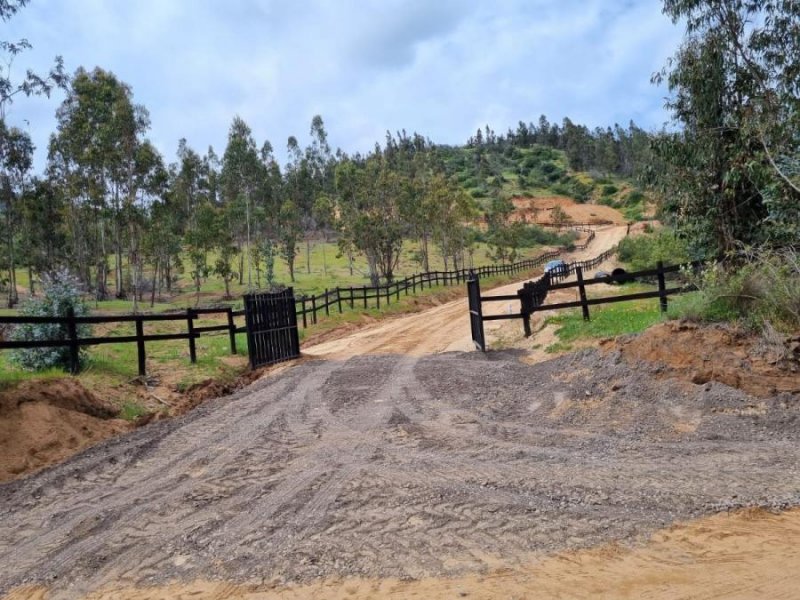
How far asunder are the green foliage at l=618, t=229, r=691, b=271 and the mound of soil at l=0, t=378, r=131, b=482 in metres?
14.6

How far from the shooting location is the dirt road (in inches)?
144

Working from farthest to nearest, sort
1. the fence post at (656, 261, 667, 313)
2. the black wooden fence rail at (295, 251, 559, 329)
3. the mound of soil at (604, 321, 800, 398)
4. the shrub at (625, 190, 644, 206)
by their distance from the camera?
the shrub at (625, 190, 644, 206)
the black wooden fence rail at (295, 251, 559, 329)
the fence post at (656, 261, 667, 313)
the mound of soil at (604, 321, 800, 398)

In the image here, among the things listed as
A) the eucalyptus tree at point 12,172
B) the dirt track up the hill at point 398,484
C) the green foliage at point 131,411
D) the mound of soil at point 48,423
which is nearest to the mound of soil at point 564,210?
the eucalyptus tree at point 12,172

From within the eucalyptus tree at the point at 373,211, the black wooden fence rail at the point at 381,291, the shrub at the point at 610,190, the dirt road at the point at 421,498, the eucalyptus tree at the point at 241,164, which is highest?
the shrub at the point at 610,190

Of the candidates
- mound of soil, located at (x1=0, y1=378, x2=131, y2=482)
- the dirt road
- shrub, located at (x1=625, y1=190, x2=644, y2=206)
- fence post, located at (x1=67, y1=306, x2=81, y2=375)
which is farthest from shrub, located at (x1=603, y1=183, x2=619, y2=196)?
mound of soil, located at (x1=0, y1=378, x2=131, y2=482)

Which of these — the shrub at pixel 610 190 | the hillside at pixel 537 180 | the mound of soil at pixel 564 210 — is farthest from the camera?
the shrub at pixel 610 190

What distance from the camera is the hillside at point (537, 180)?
4617 inches

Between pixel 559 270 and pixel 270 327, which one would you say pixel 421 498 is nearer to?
pixel 270 327

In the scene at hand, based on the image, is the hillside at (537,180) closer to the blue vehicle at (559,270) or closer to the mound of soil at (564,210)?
the mound of soil at (564,210)

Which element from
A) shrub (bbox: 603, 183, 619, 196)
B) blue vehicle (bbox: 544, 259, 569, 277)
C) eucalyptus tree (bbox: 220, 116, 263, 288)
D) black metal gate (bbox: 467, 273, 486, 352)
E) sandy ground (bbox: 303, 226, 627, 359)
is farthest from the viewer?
shrub (bbox: 603, 183, 619, 196)

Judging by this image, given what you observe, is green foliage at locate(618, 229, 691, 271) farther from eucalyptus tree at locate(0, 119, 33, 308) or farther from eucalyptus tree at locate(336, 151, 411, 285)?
eucalyptus tree at locate(0, 119, 33, 308)

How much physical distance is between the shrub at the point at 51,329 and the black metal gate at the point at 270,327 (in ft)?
10.7

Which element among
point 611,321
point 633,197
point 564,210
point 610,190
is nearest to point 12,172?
point 611,321

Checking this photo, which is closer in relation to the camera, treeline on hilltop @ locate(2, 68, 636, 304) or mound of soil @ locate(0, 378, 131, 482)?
mound of soil @ locate(0, 378, 131, 482)
